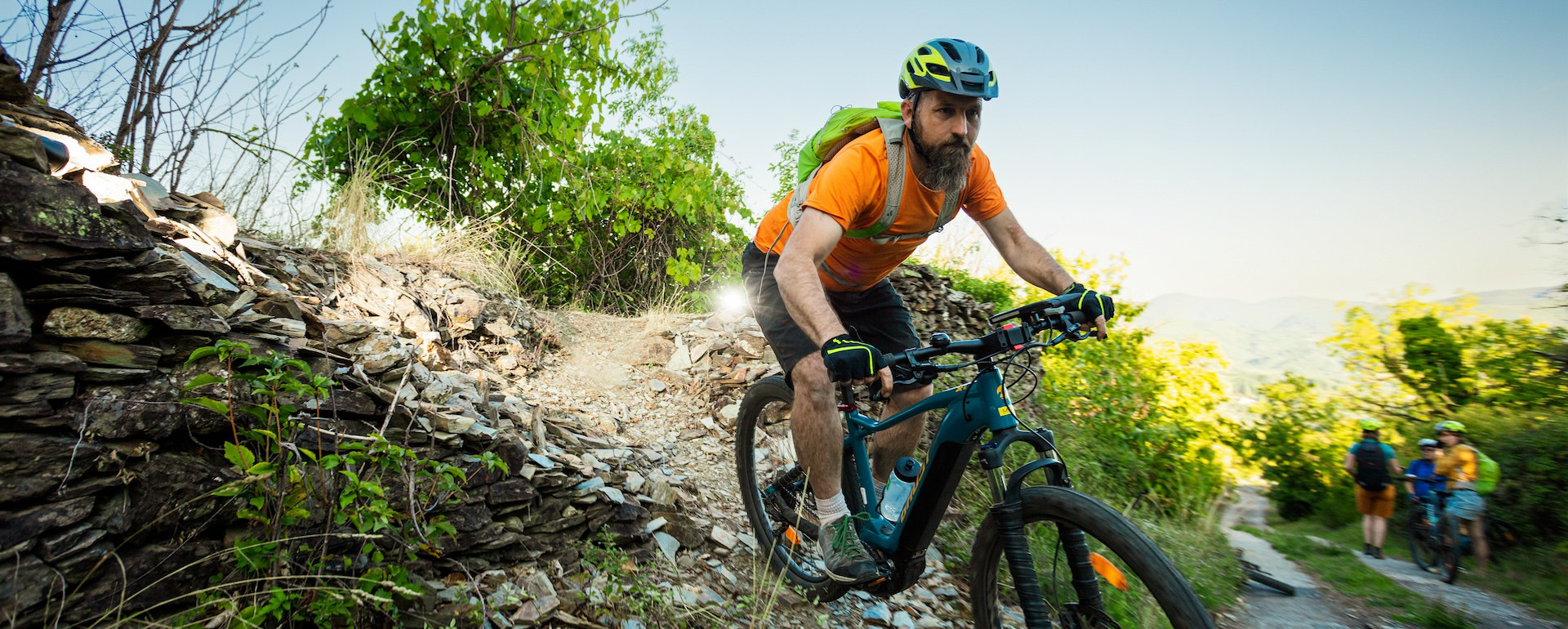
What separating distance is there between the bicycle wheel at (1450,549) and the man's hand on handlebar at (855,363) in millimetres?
12535

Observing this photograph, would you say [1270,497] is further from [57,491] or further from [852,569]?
[57,491]

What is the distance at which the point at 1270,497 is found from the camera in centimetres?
2141

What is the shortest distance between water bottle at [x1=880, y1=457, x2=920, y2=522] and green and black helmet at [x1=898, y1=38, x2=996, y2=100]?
4.51ft

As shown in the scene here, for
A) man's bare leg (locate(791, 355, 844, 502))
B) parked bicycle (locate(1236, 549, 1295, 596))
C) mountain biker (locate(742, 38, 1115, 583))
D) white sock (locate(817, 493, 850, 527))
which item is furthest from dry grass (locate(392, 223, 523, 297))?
parked bicycle (locate(1236, 549, 1295, 596))

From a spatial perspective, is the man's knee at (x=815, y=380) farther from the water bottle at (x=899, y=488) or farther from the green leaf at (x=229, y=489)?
the green leaf at (x=229, y=489)

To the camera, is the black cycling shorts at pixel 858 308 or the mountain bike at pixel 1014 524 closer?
the mountain bike at pixel 1014 524

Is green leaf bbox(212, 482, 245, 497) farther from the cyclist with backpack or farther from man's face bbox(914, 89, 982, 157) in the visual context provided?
the cyclist with backpack

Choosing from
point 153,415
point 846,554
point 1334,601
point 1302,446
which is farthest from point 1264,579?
point 1302,446

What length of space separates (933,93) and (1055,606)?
5.88ft

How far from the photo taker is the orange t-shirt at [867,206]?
2287 millimetres

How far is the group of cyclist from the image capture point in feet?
30.6

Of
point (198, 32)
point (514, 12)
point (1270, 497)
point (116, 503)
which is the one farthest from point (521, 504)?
point (1270, 497)

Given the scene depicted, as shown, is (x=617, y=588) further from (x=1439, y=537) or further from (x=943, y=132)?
(x=1439, y=537)

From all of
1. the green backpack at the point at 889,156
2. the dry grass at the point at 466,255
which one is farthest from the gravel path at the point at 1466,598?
the dry grass at the point at 466,255
